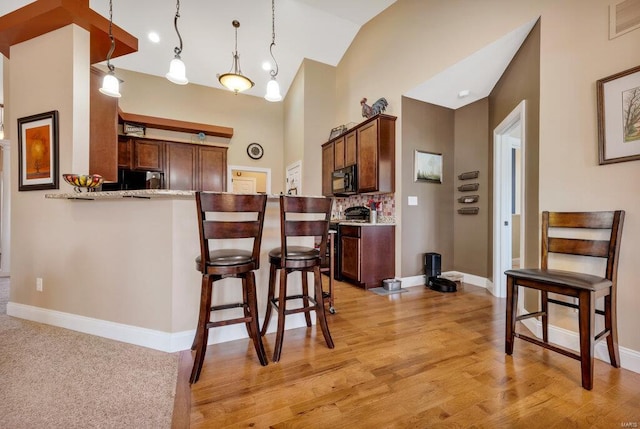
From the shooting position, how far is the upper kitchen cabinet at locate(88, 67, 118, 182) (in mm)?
2967

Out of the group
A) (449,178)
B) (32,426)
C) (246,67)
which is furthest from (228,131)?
(32,426)

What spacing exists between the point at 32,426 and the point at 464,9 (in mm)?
4698

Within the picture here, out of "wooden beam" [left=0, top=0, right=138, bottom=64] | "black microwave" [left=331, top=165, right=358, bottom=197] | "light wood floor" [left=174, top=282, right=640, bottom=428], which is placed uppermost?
"wooden beam" [left=0, top=0, right=138, bottom=64]

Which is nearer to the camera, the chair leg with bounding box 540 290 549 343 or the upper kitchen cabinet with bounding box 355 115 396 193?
the chair leg with bounding box 540 290 549 343

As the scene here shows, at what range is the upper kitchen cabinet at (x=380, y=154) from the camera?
12.2 ft

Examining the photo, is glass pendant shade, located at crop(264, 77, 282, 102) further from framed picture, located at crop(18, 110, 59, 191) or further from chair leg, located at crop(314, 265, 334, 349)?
chair leg, located at crop(314, 265, 334, 349)

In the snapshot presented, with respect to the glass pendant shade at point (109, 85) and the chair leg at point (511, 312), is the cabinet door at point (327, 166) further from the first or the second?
the chair leg at point (511, 312)

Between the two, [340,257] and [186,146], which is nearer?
[340,257]

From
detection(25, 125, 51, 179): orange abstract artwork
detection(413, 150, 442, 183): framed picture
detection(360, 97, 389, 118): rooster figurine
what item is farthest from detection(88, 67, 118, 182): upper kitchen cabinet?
detection(413, 150, 442, 183): framed picture

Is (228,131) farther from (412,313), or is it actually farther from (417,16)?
(412,313)

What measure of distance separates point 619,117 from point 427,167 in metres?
2.17

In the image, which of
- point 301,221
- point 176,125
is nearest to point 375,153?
point 301,221

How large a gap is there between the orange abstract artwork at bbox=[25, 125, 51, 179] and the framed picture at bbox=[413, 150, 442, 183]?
13.6 ft

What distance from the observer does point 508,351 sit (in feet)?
6.15
